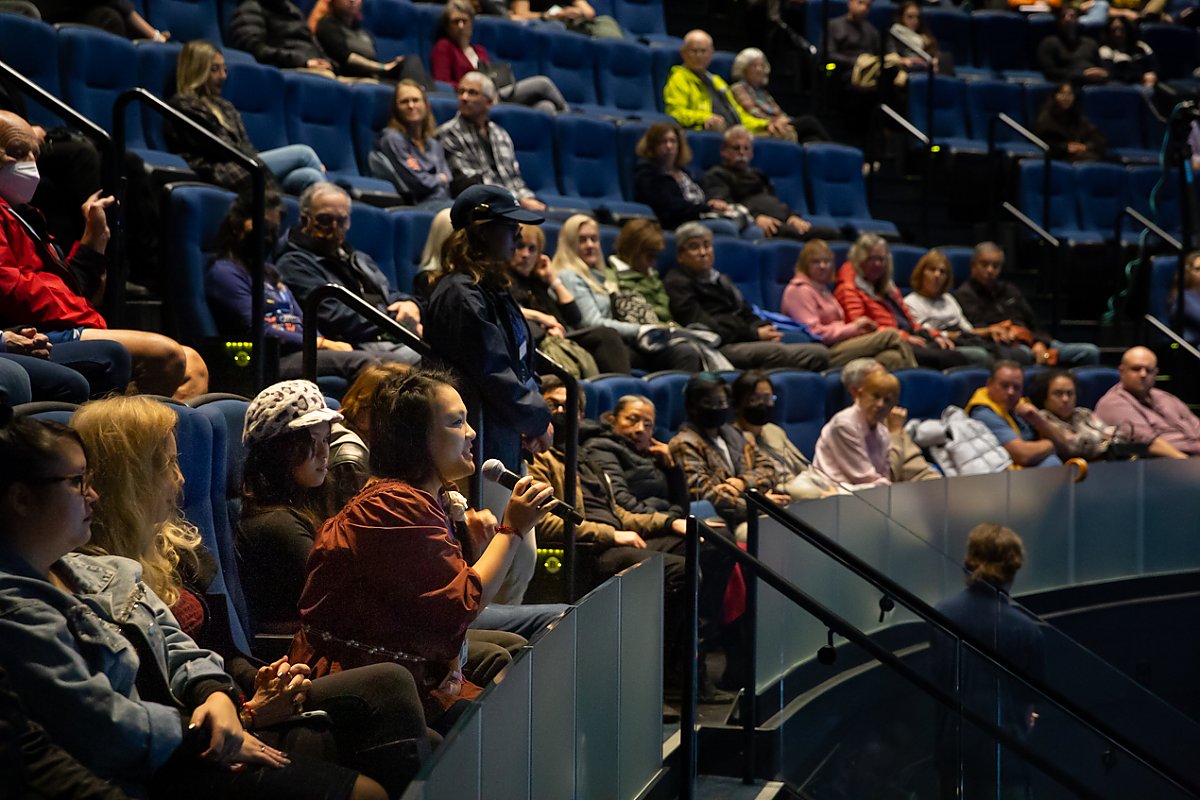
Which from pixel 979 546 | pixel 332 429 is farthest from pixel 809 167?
pixel 332 429

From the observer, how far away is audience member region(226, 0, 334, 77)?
238 inches

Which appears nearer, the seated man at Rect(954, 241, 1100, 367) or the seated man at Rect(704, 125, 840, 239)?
the seated man at Rect(704, 125, 840, 239)

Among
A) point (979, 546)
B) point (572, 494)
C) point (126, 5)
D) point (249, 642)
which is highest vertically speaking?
point (126, 5)

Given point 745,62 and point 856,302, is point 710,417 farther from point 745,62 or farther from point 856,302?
point 745,62

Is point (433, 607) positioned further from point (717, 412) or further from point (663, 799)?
point (717, 412)

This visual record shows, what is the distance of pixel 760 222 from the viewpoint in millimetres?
7078

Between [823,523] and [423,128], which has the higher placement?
[423,128]

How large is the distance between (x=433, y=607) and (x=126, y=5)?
3.91 m

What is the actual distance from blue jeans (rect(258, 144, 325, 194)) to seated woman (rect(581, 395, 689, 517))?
4.78 feet

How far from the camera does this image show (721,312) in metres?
6.15

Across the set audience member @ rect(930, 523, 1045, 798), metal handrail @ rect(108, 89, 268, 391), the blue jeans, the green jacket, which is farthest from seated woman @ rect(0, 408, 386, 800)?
the green jacket

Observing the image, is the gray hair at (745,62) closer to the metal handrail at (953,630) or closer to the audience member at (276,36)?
the audience member at (276,36)

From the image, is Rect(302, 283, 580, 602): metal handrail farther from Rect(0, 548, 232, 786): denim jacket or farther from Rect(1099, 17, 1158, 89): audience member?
Rect(1099, 17, 1158, 89): audience member

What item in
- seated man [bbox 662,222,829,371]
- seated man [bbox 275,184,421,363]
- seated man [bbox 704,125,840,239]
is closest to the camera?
seated man [bbox 275,184,421,363]
